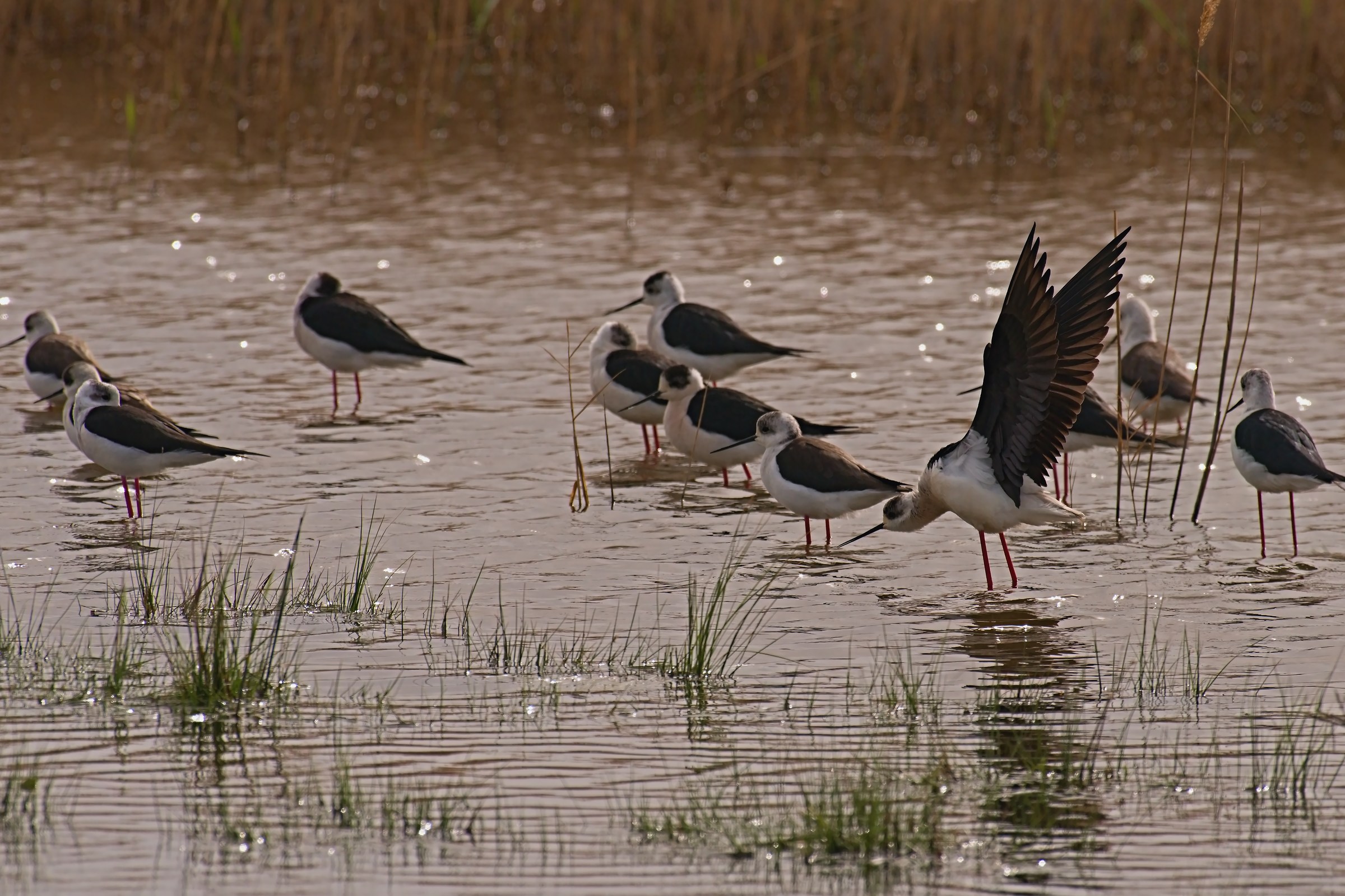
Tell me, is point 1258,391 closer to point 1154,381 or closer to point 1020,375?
point 1154,381

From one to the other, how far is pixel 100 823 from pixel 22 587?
2.62 metres

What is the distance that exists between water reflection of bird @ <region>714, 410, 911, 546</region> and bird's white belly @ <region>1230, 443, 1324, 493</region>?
152cm

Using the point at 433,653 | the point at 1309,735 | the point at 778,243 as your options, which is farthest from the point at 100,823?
the point at 778,243

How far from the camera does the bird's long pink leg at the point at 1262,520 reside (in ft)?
25.1

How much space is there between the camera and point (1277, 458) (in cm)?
764

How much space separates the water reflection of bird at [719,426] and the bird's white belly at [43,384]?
3.58m

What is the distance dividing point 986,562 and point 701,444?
2140 mm

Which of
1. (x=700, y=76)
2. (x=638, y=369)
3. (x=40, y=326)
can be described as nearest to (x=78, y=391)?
(x=40, y=326)

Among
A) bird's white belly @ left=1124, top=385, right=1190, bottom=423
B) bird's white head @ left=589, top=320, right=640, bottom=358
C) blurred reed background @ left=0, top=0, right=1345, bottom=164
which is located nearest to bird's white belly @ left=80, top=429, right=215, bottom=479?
bird's white head @ left=589, top=320, right=640, bottom=358

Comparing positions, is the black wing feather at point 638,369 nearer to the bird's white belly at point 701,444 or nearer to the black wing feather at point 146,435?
the bird's white belly at point 701,444

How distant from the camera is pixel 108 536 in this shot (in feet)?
25.0

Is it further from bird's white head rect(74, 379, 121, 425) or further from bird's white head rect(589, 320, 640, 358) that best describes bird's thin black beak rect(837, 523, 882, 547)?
bird's white head rect(74, 379, 121, 425)

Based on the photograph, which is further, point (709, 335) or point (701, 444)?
point (709, 335)

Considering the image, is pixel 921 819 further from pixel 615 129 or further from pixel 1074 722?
pixel 615 129
